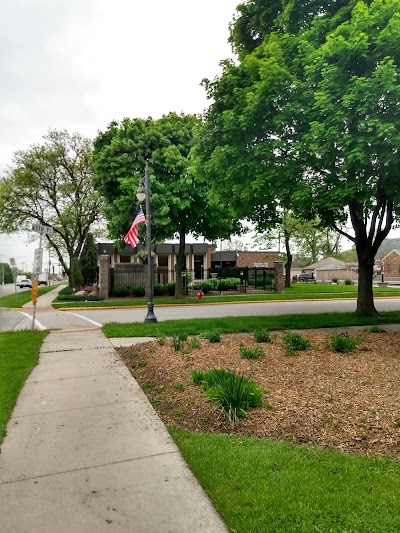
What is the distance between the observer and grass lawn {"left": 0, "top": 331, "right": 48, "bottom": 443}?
4.85 meters

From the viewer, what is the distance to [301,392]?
15.6 feet

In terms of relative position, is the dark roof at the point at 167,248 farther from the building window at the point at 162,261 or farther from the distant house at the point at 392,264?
the distant house at the point at 392,264

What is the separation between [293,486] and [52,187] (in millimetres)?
33229

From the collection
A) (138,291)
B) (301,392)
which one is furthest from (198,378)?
(138,291)

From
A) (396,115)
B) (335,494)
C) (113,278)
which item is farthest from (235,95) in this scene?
(113,278)

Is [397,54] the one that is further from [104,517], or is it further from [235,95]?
[104,517]

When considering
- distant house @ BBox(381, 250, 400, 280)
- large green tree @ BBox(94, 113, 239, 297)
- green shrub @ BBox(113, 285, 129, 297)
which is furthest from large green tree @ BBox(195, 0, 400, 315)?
distant house @ BBox(381, 250, 400, 280)

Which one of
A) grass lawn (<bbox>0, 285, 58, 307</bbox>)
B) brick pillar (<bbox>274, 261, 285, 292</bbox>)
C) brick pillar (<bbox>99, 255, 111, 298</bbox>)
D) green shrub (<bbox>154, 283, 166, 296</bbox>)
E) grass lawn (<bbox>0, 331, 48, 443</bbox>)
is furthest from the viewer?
brick pillar (<bbox>274, 261, 285, 292</bbox>)

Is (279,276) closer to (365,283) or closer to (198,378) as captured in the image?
(365,283)

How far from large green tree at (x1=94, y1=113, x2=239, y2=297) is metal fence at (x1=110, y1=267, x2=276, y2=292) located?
4655 millimetres

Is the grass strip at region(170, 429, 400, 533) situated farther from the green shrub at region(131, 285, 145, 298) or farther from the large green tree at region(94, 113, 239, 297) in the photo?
the green shrub at region(131, 285, 145, 298)

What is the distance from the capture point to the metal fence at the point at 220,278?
2739cm

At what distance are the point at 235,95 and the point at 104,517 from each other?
9790 millimetres

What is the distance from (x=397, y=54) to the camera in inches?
300
